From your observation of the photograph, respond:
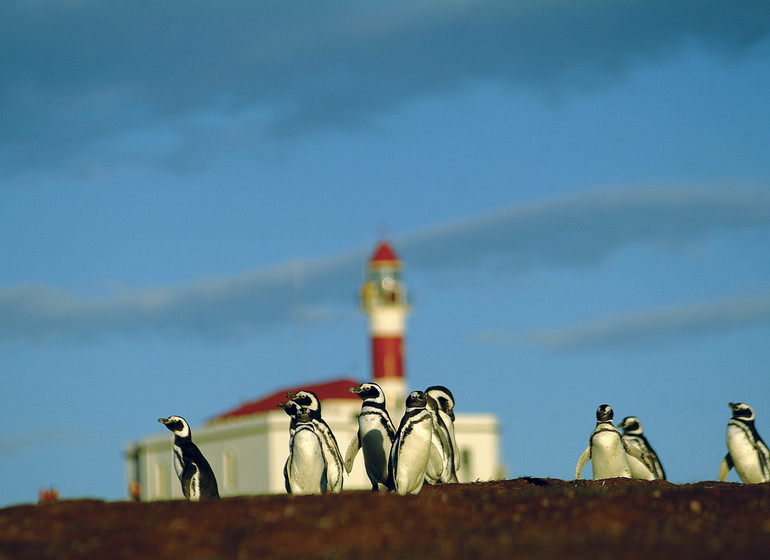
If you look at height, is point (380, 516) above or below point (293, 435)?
below

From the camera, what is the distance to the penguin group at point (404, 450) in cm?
2017

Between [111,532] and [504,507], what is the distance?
481 centimetres

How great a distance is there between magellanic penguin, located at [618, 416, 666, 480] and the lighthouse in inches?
2279

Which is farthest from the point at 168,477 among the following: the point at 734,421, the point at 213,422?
the point at 734,421

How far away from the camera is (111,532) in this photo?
15.5 metres

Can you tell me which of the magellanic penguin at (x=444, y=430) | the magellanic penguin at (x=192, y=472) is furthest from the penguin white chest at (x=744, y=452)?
the magellanic penguin at (x=192, y=472)

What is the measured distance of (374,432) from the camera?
74.7 ft

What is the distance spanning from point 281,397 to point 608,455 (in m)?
66.9

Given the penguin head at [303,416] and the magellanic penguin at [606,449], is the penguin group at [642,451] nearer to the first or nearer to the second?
the magellanic penguin at [606,449]

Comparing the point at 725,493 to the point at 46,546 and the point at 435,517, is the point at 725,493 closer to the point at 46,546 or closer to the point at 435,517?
the point at 435,517

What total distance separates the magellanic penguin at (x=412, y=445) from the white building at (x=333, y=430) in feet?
186

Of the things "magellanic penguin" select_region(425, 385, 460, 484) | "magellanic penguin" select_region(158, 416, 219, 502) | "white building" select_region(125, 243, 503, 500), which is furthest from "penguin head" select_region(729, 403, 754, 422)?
"white building" select_region(125, 243, 503, 500)

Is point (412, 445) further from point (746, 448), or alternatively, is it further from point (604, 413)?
point (746, 448)

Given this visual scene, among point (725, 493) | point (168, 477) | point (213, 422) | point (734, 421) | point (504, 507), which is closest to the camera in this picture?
point (504, 507)
